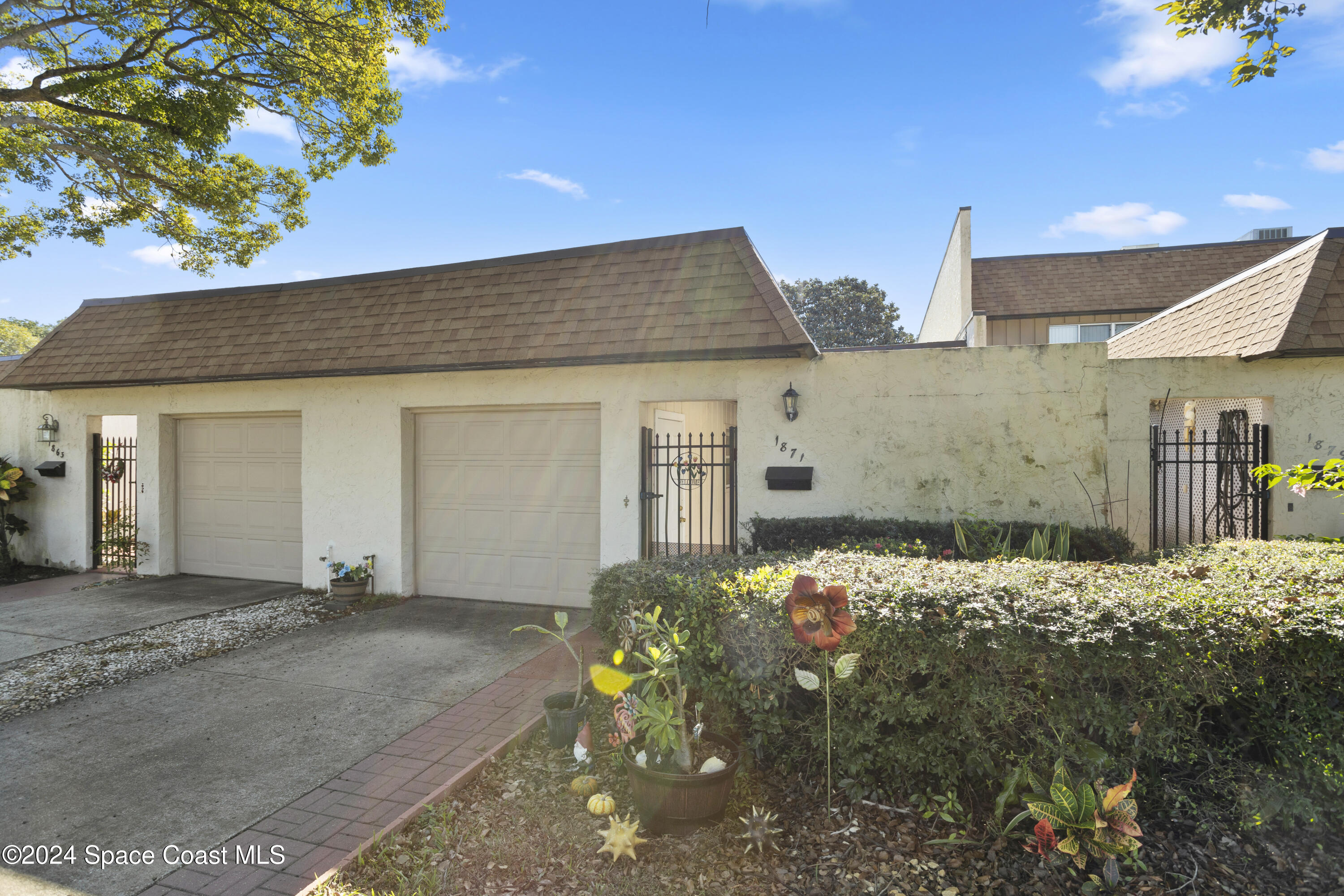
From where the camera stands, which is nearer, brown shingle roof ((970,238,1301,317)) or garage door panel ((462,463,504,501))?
garage door panel ((462,463,504,501))

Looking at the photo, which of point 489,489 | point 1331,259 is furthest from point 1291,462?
point 489,489

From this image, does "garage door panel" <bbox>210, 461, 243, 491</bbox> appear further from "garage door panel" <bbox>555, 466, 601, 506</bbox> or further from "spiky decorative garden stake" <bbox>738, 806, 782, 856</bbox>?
"spiky decorative garden stake" <bbox>738, 806, 782, 856</bbox>

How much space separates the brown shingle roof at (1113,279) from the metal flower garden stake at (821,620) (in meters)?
14.1

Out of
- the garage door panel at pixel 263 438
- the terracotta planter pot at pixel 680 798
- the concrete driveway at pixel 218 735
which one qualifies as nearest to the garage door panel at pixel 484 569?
the concrete driveway at pixel 218 735

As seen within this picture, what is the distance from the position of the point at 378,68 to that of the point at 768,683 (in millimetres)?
10479

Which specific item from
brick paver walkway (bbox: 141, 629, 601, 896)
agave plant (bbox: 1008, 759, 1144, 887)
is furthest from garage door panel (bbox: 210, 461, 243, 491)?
agave plant (bbox: 1008, 759, 1144, 887)

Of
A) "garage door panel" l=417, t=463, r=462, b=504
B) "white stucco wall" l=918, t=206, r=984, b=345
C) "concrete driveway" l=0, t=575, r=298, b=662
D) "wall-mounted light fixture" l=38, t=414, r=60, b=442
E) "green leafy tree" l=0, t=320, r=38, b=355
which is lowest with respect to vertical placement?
"concrete driveway" l=0, t=575, r=298, b=662

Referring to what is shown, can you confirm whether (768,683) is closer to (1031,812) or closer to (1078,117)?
(1031,812)

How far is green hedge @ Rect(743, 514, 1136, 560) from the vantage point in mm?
5895

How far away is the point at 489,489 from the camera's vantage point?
25.8 feet

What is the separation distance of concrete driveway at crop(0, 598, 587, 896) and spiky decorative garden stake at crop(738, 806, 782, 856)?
2282 mm

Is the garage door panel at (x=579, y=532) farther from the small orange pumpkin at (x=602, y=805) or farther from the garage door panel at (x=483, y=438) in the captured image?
the small orange pumpkin at (x=602, y=805)

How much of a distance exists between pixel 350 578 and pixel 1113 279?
1636 centimetres

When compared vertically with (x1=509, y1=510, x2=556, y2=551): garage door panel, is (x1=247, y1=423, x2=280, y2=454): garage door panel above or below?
above
